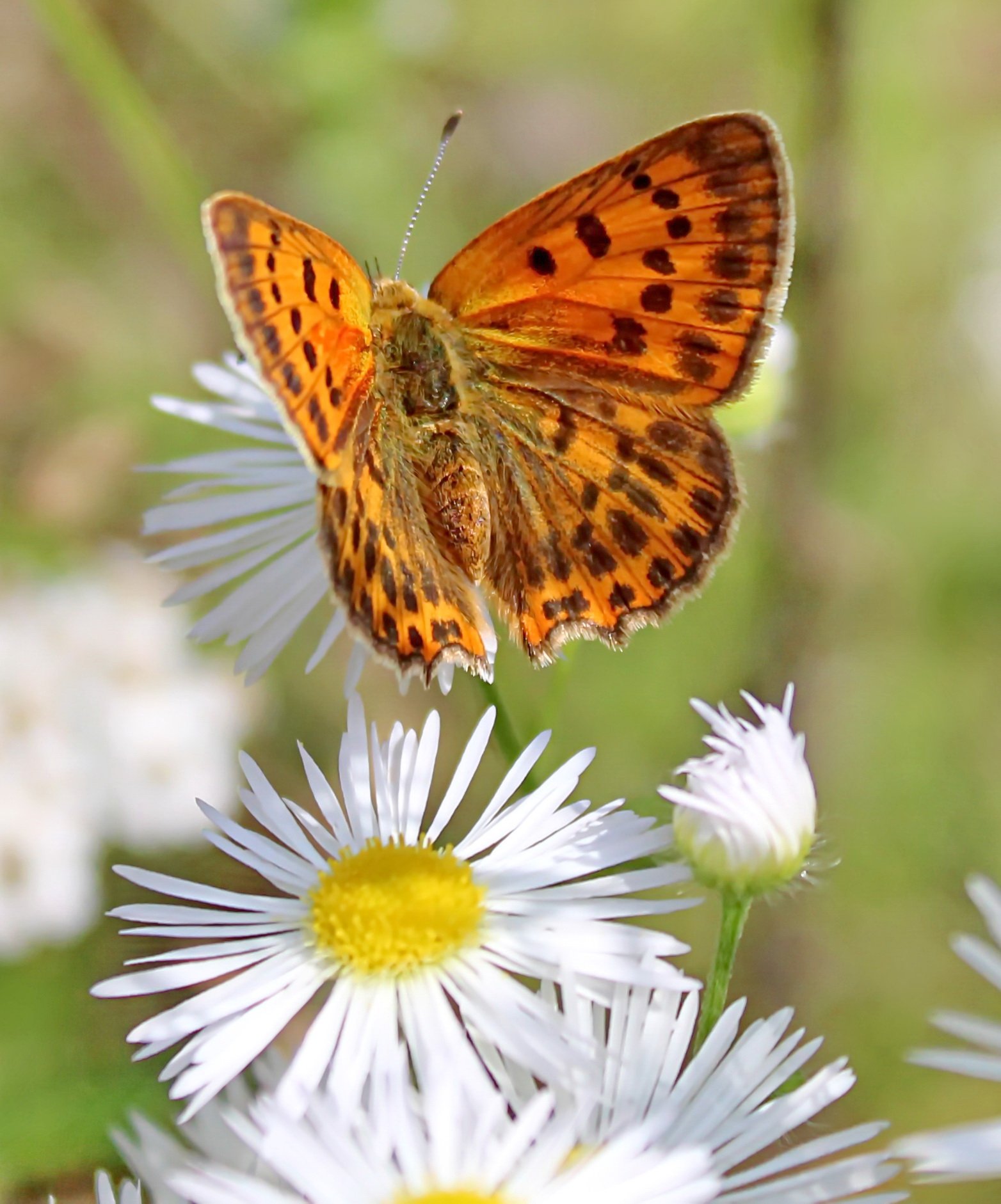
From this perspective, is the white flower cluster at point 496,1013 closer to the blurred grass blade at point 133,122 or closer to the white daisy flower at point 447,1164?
the white daisy flower at point 447,1164

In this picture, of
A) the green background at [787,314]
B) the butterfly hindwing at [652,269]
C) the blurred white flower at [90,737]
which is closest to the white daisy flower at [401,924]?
the butterfly hindwing at [652,269]

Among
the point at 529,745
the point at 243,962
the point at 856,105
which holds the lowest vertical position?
the point at 243,962

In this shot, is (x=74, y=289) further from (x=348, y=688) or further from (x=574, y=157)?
(x=348, y=688)

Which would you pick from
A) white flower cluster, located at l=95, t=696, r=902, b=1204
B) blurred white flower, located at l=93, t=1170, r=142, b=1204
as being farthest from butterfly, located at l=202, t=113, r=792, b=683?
blurred white flower, located at l=93, t=1170, r=142, b=1204

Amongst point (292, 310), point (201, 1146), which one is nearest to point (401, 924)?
point (201, 1146)

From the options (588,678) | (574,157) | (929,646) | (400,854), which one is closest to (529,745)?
(400,854)

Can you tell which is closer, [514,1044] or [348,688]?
[514,1044]

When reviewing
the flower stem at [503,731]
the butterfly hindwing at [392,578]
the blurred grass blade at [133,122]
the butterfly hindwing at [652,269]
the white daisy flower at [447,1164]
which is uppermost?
the blurred grass blade at [133,122]
